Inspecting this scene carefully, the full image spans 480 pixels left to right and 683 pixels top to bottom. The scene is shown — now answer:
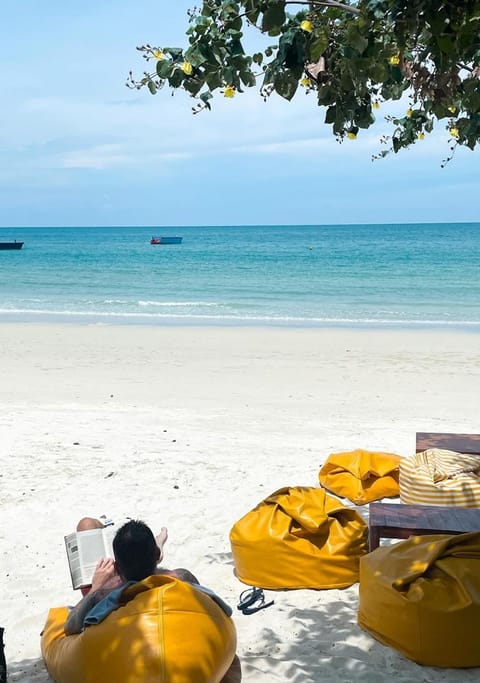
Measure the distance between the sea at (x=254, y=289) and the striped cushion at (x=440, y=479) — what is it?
14.0 m

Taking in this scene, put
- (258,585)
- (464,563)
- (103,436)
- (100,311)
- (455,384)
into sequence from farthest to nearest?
(100,311) < (455,384) < (103,436) < (258,585) < (464,563)

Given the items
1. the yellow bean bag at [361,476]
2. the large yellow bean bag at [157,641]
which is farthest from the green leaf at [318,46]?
the yellow bean bag at [361,476]

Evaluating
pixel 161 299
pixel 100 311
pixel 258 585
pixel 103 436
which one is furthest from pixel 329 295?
pixel 258 585

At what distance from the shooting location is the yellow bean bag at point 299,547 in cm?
461

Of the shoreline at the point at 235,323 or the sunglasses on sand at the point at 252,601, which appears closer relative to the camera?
the sunglasses on sand at the point at 252,601

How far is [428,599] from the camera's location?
11.8ft

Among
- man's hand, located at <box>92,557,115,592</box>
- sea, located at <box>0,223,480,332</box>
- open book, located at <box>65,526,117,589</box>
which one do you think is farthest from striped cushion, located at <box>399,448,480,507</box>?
sea, located at <box>0,223,480,332</box>

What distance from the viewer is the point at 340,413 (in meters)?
9.30

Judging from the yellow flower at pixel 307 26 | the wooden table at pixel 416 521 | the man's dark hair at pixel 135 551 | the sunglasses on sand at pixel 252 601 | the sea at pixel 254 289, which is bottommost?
the sea at pixel 254 289

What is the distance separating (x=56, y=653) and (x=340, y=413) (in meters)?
6.17

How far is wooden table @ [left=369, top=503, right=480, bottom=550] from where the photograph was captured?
14.3 feet

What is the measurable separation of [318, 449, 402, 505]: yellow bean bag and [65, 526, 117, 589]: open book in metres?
2.64

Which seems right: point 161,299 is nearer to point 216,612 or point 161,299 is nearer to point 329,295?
point 329,295

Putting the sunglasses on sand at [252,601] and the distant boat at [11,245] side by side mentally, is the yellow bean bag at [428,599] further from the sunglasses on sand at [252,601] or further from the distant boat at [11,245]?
the distant boat at [11,245]
